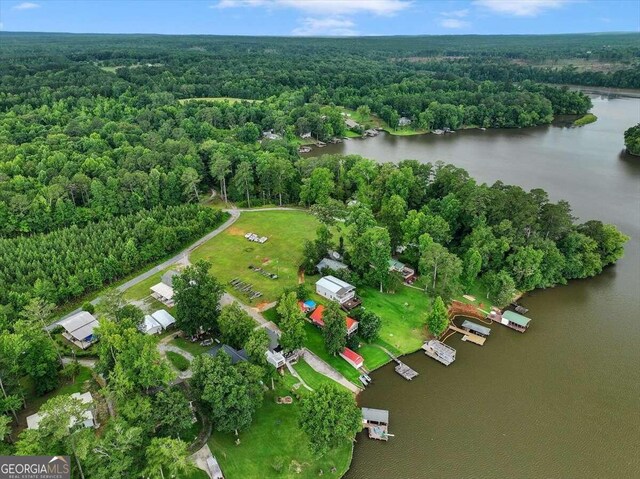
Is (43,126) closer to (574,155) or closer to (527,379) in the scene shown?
(527,379)

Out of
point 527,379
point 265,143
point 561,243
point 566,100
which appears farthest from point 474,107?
point 527,379

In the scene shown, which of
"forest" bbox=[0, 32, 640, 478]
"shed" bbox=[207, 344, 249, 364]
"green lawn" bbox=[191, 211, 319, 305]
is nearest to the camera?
"forest" bbox=[0, 32, 640, 478]

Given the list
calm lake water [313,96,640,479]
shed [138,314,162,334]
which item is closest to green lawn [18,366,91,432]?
shed [138,314,162,334]

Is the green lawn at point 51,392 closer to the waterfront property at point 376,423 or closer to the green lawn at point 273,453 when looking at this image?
the green lawn at point 273,453

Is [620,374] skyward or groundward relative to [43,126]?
groundward

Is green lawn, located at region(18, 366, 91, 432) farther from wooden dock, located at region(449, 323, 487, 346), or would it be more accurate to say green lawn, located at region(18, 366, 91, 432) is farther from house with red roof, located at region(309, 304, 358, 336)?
wooden dock, located at region(449, 323, 487, 346)

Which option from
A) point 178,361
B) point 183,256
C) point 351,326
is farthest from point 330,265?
point 178,361
